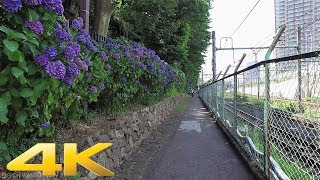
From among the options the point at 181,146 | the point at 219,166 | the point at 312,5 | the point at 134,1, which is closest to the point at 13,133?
the point at 219,166

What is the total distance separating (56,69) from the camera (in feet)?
9.67

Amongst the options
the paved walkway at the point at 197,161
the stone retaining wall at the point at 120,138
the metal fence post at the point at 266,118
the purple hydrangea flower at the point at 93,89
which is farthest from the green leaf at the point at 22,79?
the metal fence post at the point at 266,118

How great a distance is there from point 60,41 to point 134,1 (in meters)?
15.9

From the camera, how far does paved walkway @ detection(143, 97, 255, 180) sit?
5324 millimetres

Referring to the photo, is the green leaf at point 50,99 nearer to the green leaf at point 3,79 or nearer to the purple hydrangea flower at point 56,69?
the purple hydrangea flower at point 56,69

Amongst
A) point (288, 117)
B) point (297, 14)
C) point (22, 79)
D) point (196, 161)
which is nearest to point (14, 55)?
point (22, 79)

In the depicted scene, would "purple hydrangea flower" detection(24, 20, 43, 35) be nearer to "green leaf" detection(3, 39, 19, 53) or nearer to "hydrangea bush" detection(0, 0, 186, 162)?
"hydrangea bush" detection(0, 0, 186, 162)

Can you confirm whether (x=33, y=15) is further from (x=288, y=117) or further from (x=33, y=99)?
(x=288, y=117)

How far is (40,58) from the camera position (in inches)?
115

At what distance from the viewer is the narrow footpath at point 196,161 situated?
5310 millimetres

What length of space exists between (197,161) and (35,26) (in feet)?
13.5

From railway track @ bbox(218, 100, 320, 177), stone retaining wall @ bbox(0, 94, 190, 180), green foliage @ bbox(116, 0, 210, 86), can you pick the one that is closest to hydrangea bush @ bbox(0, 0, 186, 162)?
stone retaining wall @ bbox(0, 94, 190, 180)

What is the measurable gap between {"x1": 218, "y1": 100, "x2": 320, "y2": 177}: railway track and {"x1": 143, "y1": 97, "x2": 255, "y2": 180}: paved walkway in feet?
3.38

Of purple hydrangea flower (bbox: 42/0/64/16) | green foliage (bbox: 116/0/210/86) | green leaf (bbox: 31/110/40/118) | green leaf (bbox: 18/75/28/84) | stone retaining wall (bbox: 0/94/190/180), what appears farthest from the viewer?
green foliage (bbox: 116/0/210/86)
